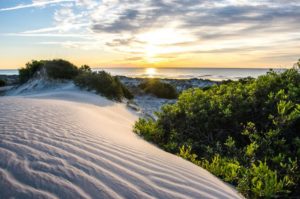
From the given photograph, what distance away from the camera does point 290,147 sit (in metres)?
4.62

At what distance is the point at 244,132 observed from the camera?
4.81m

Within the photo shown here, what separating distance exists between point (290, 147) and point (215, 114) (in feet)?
4.53

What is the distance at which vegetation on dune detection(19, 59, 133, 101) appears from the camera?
13616 millimetres

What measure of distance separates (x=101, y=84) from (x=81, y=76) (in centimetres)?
113

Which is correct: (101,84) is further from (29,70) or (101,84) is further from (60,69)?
(29,70)

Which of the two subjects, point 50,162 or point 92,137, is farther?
point 92,137

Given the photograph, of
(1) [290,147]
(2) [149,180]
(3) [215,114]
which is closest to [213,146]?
(3) [215,114]

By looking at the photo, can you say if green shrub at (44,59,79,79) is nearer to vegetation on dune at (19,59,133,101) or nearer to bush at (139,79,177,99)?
vegetation on dune at (19,59,133,101)

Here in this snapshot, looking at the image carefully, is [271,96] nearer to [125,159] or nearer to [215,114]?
[215,114]

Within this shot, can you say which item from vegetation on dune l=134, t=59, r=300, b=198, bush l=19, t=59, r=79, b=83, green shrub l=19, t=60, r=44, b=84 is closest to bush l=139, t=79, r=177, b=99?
bush l=19, t=59, r=79, b=83

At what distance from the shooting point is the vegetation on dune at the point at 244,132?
3840mm

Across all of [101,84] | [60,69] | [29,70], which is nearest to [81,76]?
[101,84]

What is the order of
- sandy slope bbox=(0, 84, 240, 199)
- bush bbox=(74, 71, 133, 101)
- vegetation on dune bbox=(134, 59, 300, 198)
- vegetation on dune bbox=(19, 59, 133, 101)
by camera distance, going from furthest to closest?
1. vegetation on dune bbox=(19, 59, 133, 101)
2. bush bbox=(74, 71, 133, 101)
3. vegetation on dune bbox=(134, 59, 300, 198)
4. sandy slope bbox=(0, 84, 240, 199)

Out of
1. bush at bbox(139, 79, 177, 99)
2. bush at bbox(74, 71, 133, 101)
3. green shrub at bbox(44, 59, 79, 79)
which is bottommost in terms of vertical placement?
bush at bbox(139, 79, 177, 99)
